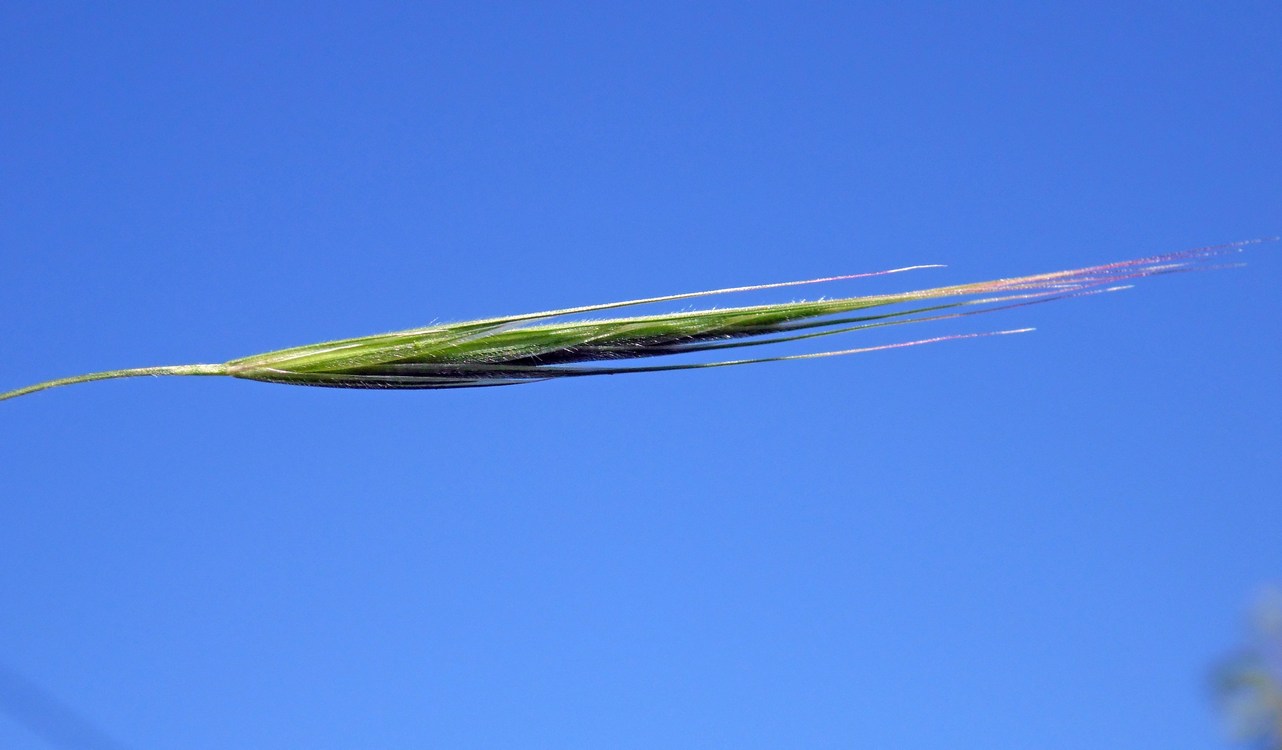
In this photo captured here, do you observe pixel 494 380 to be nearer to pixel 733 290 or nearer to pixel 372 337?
pixel 372 337


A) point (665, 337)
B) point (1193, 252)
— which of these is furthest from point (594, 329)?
point (1193, 252)

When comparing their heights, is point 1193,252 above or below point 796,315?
above

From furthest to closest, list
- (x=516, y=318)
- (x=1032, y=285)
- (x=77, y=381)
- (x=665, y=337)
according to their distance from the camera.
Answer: (x=77, y=381)
(x=516, y=318)
(x=665, y=337)
(x=1032, y=285)

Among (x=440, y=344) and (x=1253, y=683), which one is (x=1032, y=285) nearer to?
(x=440, y=344)

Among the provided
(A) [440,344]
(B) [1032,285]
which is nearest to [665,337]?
(A) [440,344]

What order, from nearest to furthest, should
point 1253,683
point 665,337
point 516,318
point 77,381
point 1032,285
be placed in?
1. point 1032,285
2. point 665,337
3. point 516,318
4. point 77,381
5. point 1253,683

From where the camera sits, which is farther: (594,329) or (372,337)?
(372,337)

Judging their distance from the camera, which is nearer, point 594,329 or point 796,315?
point 796,315

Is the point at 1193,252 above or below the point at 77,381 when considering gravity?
above

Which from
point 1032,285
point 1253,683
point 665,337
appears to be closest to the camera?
point 1032,285
